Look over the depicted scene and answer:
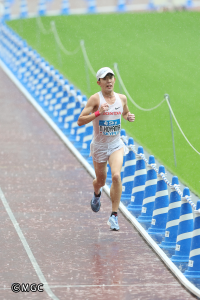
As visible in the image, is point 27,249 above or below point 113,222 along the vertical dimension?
below

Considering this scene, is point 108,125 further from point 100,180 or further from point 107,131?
point 100,180

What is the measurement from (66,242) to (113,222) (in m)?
0.87

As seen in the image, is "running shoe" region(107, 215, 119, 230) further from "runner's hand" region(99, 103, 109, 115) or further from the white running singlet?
"runner's hand" region(99, 103, 109, 115)

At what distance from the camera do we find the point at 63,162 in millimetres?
15836

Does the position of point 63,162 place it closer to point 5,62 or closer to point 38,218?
point 38,218

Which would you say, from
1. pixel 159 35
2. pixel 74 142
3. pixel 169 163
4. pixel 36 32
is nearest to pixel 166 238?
pixel 169 163

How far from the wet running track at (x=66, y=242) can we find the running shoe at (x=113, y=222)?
11cm

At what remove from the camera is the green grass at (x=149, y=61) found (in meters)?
17.7

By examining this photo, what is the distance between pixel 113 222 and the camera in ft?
37.1

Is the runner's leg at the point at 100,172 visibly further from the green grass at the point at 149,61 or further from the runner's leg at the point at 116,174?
the green grass at the point at 149,61

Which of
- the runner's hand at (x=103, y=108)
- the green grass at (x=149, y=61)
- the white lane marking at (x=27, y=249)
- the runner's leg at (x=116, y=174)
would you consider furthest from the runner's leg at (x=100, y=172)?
the green grass at (x=149, y=61)

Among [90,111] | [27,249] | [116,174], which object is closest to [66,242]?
[27,249]

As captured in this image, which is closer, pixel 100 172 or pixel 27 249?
pixel 27 249

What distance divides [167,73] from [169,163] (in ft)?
35.3
